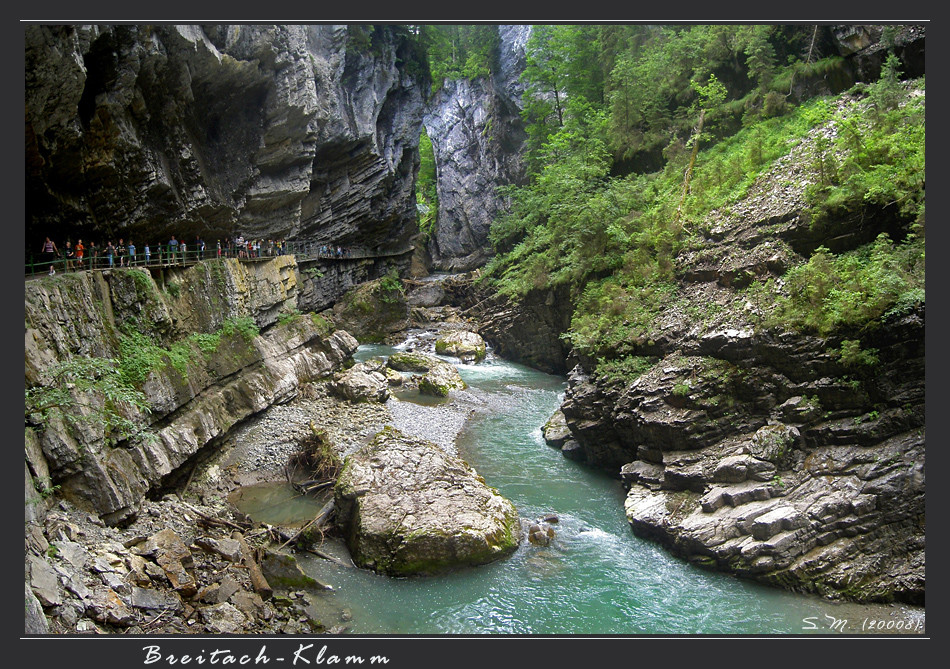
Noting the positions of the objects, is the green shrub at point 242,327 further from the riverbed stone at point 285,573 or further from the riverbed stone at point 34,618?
the riverbed stone at point 34,618

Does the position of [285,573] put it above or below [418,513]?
below

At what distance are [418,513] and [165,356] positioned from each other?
8270 millimetres

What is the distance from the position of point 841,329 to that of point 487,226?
1438 inches

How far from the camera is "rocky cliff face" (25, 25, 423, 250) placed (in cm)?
1360

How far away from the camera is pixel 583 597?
1076cm

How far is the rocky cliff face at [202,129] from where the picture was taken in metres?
13.6

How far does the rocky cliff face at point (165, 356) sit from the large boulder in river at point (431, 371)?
3023mm

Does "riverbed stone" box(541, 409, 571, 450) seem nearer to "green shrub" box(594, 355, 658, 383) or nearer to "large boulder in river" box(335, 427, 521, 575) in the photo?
"green shrub" box(594, 355, 658, 383)

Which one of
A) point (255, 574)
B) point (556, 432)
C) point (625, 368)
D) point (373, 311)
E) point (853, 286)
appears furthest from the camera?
point (373, 311)

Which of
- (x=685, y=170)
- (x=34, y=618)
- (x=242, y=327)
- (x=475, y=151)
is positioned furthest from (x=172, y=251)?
(x=475, y=151)

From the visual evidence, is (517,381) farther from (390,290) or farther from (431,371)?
(390,290)

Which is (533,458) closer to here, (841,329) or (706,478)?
(706,478)
